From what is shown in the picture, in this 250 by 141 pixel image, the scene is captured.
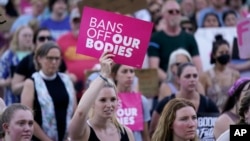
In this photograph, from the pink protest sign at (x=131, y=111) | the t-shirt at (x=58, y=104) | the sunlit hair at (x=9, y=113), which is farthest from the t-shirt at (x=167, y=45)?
the sunlit hair at (x=9, y=113)

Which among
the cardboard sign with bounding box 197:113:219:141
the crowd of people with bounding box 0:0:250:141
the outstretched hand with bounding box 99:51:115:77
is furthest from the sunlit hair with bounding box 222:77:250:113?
the outstretched hand with bounding box 99:51:115:77

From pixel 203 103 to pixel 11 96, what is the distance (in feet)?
10.5

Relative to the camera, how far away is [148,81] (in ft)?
48.3

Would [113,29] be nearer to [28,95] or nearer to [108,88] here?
[108,88]

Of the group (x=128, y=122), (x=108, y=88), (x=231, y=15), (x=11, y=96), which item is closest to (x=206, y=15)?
(x=231, y=15)

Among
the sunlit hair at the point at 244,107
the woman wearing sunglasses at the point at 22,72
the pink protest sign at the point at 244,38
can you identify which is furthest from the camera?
the woman wearing sunglasses at the point at 22,72

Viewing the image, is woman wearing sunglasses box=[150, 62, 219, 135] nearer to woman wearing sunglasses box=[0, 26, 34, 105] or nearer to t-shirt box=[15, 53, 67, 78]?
t-shirt box=[15, 53, 67, 78]

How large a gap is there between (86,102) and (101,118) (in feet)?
2.30

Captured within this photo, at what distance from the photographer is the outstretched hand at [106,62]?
9797 millimetres

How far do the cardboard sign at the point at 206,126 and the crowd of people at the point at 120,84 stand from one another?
0.04ft

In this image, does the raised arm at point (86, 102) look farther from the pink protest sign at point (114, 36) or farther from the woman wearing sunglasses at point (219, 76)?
the woman wearing sunglasses at point (219, 76)

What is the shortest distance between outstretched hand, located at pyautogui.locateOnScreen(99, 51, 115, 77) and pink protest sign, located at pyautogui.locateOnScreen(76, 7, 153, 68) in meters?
0.11

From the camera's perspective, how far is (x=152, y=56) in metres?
15.6

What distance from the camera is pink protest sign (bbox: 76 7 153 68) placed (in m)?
10.2
